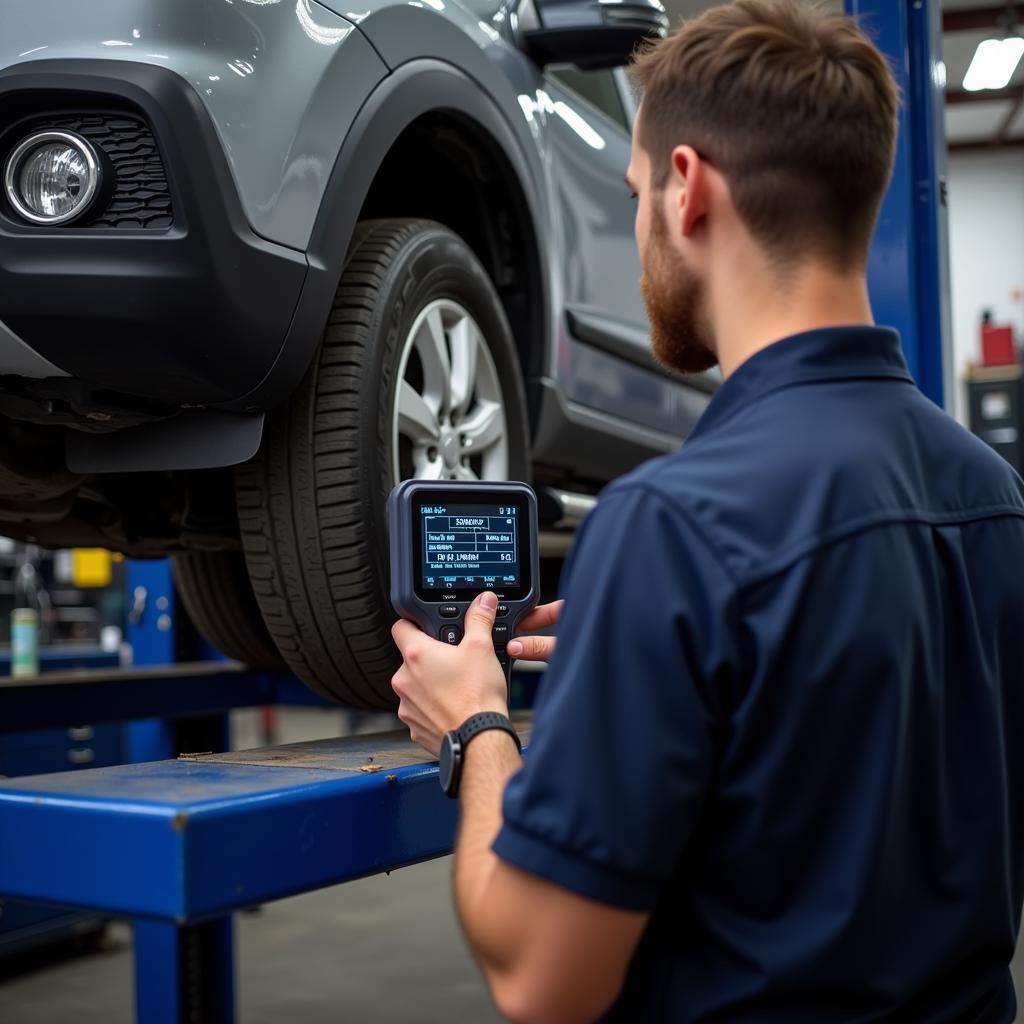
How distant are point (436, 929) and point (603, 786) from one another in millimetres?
3311

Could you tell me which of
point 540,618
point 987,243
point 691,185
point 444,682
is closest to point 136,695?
point 540,618

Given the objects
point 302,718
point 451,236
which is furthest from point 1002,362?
point 451,236

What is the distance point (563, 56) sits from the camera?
2.01 m

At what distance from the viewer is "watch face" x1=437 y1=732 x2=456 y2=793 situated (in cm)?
89

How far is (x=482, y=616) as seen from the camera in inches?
42.4

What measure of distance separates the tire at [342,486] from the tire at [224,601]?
0.80 metres

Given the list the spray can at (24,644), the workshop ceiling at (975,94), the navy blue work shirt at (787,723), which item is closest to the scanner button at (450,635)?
the navy blue work shirt at (787,723)

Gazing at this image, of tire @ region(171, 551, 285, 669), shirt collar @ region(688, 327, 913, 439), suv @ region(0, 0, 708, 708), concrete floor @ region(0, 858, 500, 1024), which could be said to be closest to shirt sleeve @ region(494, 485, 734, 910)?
shirt collar @ region(688, 327, 913, 439)

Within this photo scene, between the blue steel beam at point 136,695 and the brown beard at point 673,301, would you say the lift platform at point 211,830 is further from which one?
the blue steel beam at point 136,695

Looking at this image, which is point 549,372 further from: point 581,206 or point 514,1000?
point 514,1000

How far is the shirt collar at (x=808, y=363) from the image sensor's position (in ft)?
2.63

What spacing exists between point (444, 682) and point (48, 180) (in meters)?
0.66

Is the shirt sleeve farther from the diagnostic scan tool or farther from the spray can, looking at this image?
the spray can

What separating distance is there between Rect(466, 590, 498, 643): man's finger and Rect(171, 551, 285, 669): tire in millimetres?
1248
